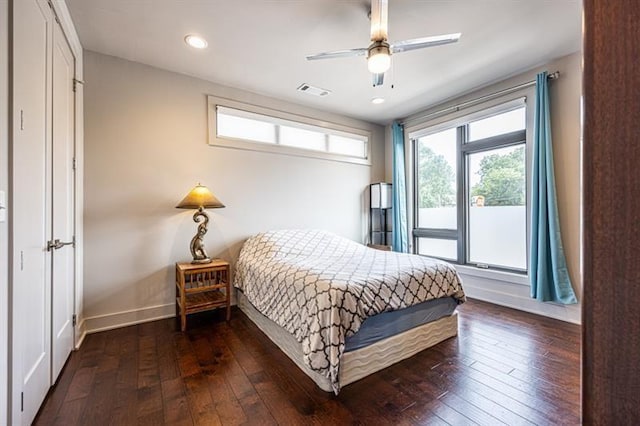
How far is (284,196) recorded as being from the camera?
389 cm

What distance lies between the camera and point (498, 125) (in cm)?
356

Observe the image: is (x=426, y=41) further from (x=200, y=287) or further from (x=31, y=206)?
(x=200, y=287)

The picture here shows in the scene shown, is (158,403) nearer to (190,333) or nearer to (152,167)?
(190,333)

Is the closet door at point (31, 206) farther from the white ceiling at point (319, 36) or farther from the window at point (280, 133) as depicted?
the window at point (280, 133)

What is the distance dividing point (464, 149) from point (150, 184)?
13.0 ft

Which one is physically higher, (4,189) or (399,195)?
(399,195)

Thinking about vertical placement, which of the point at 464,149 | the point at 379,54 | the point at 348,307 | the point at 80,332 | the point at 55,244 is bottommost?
the point at 80,332

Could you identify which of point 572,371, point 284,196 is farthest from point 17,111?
point 572,371

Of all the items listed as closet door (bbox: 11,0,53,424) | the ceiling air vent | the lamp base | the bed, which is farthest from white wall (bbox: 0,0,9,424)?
the ceiling air vent

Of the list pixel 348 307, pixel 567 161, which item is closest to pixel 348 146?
pixel 567 161

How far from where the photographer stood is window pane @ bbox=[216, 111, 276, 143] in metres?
3.48

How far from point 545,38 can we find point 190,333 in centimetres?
435

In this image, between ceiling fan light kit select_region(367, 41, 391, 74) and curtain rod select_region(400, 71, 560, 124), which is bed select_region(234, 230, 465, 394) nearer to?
ceiling fan light kit select_region(367, 41, 391, 74)

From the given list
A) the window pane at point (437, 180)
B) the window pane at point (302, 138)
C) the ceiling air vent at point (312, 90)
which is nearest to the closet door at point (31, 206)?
the ceiling air vent at point (312, 90)
